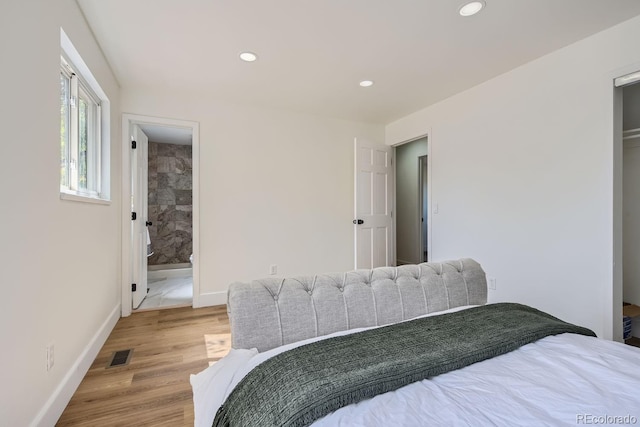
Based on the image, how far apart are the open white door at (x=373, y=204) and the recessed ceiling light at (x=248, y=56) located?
1.74 m

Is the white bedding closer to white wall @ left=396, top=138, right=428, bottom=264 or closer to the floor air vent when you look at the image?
the floor air vent

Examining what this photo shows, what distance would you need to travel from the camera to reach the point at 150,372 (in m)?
2.05

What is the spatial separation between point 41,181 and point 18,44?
58 cm

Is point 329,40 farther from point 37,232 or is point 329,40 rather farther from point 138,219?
point 138,219

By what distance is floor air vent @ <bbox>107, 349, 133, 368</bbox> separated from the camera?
7.07 ft

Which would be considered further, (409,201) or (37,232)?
(409,201)

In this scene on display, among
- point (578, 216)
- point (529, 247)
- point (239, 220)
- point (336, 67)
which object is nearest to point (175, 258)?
point (239, 220)

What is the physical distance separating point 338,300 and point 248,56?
84.5 inches

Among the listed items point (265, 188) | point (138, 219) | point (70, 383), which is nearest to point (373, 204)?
point (265, 188)

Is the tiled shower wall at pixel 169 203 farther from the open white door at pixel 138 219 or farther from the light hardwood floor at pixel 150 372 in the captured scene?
the light hardwood floor at pixel 150 372

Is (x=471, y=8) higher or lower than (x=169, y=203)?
higher

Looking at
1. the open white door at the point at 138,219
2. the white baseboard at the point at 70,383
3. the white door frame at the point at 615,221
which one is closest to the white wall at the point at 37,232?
the white baseboard at the point at 70,383

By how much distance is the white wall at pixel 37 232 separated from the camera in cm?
118
